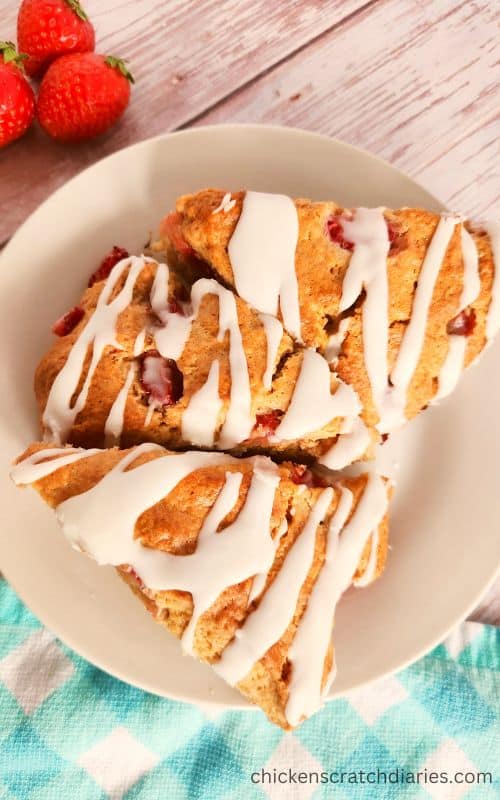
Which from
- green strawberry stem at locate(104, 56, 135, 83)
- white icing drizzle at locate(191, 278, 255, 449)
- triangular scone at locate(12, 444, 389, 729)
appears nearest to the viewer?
triangular scone at locate(12, 444, 389, 729)

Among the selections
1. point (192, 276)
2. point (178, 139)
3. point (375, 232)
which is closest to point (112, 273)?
point (192, 276)

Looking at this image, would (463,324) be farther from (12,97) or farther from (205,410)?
(12,97)

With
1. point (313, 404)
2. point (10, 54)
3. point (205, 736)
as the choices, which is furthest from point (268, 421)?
point (10, 54)

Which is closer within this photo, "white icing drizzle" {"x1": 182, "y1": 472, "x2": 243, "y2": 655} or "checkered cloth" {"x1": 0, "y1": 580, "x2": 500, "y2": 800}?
"white icing drizzle" {"x1": 182, "y1": 472, "x2": 243, "y2": 655}

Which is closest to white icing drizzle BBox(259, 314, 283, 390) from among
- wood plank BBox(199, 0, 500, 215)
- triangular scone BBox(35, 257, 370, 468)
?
triangular scone BBox(35, 257, 370, 468)

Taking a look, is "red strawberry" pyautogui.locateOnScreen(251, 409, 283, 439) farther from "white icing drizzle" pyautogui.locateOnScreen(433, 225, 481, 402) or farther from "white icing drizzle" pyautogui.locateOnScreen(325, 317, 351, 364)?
"white icing drizzle" pyautogui.locateOnScreen(433, 225, 481, 402)

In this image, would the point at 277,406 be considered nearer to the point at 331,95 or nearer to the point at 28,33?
the point at 331,95

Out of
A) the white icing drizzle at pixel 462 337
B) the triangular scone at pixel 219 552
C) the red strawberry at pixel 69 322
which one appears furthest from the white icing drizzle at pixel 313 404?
the red strawberry at pixel 69 322
